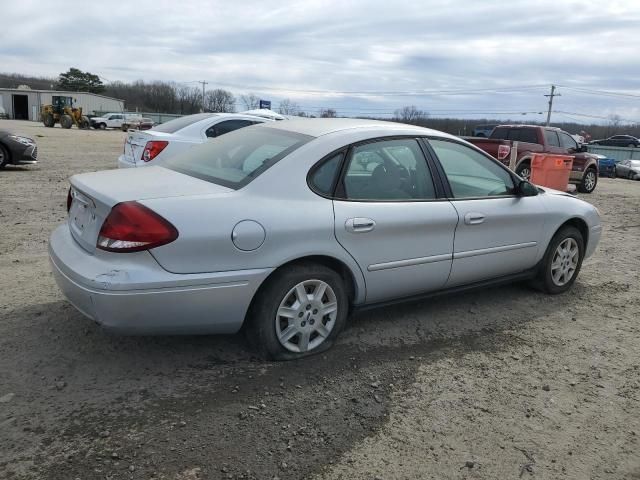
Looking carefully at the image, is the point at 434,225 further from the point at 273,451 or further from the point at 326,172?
the point at 273,451

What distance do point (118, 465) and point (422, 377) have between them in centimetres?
187

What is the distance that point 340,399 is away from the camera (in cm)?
322

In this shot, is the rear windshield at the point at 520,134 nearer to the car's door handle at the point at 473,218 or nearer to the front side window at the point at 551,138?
the front side window at the point at 551,138

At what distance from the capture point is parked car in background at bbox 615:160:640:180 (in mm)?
27594

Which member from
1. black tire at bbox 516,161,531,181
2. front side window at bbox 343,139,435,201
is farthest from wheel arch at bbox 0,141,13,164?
black tire at bbox 516,161,531,181

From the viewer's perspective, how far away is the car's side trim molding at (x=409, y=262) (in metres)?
3.83

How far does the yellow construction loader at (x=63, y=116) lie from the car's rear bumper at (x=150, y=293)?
181ft

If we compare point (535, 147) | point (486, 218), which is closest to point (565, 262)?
point (486, 218)

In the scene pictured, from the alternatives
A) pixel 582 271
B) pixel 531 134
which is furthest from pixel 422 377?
pixel 531 134

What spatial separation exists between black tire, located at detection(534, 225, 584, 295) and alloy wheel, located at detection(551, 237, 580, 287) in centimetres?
2

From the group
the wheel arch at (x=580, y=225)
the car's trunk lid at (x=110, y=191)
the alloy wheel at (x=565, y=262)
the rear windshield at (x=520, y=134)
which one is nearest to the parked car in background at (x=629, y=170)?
the rear windshield at (x=520, y=134)

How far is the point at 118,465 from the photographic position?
2.54 meters

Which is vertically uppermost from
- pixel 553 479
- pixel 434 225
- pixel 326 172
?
pixel 326 172

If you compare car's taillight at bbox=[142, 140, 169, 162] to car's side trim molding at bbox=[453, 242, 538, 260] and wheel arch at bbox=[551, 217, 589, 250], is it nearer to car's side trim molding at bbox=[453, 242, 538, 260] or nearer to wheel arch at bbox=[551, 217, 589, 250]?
car's side trim molding at bbox=[453, 242, 538, 260]
